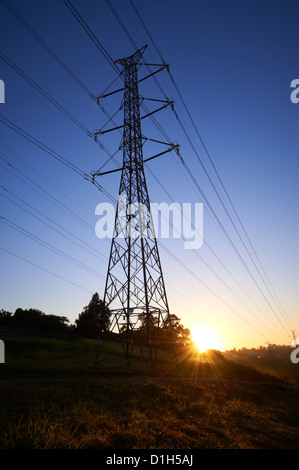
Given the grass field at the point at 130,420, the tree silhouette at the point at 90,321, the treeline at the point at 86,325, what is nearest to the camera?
the grass field at the point at 130,420

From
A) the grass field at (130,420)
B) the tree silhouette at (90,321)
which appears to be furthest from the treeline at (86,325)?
the grass field at (130,420)

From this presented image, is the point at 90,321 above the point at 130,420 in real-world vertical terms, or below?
below

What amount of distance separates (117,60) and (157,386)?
2427 cm

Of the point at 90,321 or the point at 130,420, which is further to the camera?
the point at 90,321

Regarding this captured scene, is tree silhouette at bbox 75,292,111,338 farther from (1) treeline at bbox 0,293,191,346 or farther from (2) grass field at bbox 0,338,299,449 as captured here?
(2) grass field at bbox 0,338,299,449

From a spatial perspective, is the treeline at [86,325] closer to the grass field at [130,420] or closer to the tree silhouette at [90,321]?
the tree silhouette at [90,321]

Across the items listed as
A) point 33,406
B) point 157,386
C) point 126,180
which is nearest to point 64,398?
point 33,406

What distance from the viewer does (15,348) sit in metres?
25.7

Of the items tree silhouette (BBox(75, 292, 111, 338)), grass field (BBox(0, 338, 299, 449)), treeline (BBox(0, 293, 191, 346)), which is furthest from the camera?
tree silhouette (BBox(75, 292, 111, 338))

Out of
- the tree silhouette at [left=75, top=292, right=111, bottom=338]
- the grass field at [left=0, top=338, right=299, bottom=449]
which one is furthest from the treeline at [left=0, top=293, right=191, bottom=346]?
the grass field at [left=0, top=338, right=299, bottom=449]

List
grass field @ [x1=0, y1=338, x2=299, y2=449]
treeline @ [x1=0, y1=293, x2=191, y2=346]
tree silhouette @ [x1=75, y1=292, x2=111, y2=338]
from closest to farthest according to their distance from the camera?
1. grass field @ [x1=0, y1=338, x2=299, y2=449]
2. treeline @ [x1=0, y1=293, x2=191, y2=346]
3. tree silhouette @ [x1=75, y1=292, x2=111, y2=338]

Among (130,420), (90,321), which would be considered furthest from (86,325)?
(130,420)

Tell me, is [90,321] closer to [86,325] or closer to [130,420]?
[86,325]

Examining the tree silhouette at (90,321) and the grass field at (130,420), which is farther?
the tree silhouette at (90,321)
